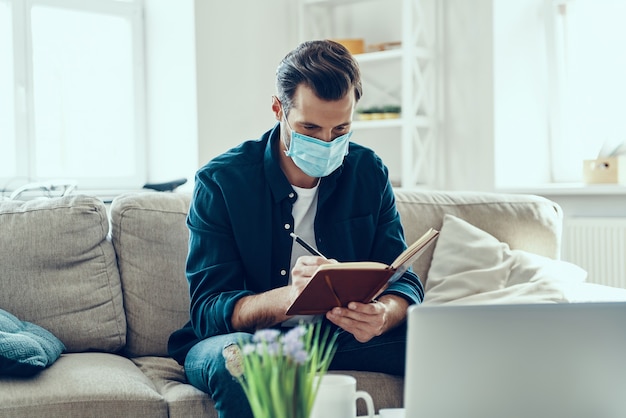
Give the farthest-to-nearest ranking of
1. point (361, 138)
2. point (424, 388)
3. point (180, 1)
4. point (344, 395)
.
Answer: point (361, 138)
point (180, 1)
point (344, 395)
point (424, 388)

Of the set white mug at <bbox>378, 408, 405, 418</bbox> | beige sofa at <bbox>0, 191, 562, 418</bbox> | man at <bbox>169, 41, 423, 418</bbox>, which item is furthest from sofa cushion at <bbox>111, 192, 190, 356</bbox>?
white mug at <bbox>378, 408, 405, 418</bbox>

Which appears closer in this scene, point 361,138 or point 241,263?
point 241,263

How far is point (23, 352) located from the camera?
1715 mm

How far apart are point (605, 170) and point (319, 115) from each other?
207 centimetres

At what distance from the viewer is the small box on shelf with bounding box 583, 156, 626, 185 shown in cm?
341

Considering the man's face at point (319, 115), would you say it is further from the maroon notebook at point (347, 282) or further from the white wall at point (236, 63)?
the white wall at point (236, 63)

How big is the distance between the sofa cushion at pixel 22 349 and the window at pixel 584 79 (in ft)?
8.73

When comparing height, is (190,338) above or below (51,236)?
below

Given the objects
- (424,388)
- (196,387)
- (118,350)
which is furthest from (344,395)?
(118,350)

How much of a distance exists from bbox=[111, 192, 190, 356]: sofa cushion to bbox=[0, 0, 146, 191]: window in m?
1.81

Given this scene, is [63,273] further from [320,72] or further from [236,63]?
[236,63]

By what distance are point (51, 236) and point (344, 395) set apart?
120 cm

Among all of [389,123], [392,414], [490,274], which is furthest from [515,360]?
[389,123]

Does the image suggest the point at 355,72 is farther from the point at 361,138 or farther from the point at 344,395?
the point at 361,138
